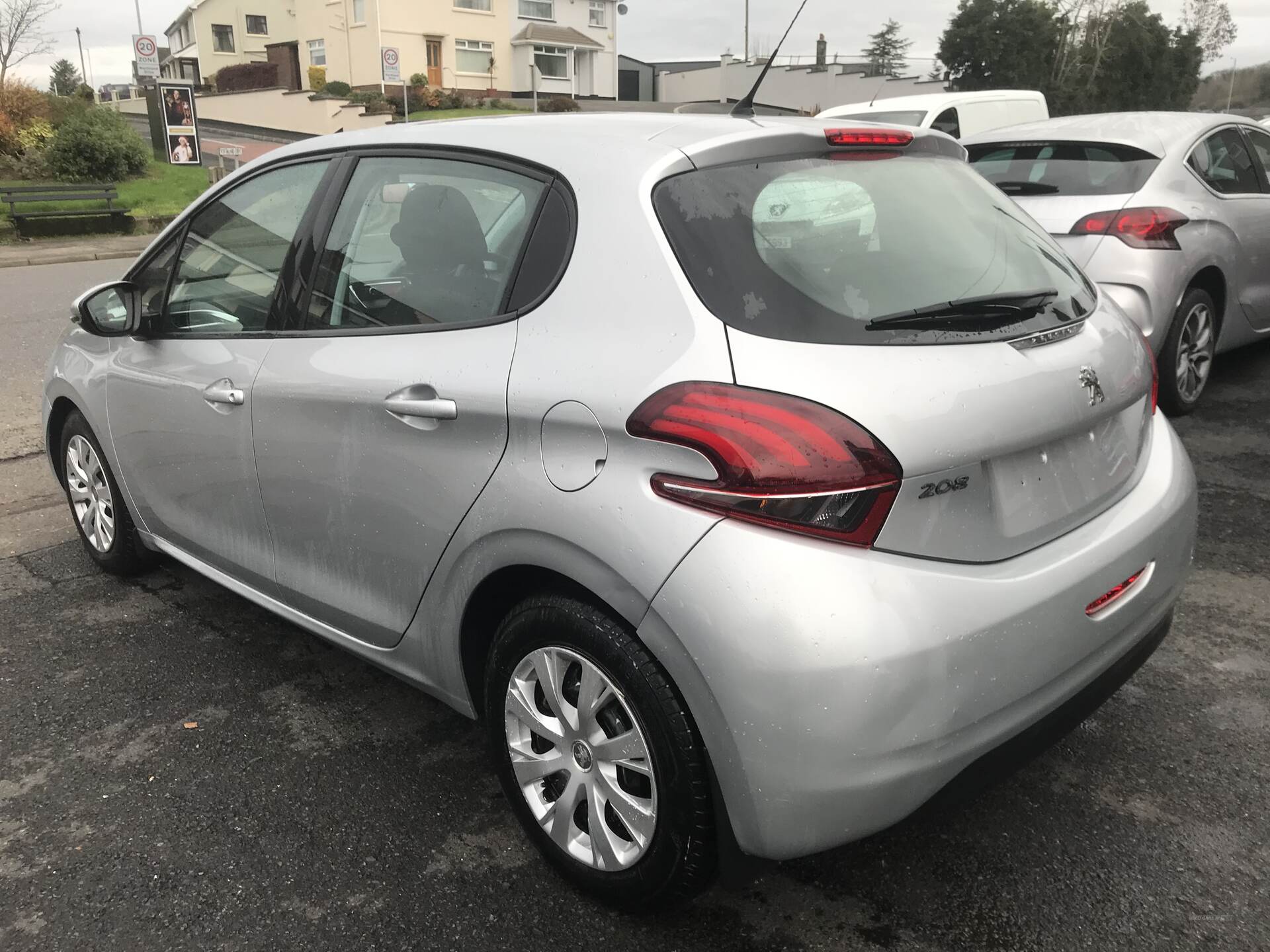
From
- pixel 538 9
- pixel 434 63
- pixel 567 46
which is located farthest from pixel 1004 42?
pixel 434 63

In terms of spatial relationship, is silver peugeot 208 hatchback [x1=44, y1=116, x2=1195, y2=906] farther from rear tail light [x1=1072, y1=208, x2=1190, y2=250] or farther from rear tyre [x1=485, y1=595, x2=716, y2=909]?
rear tail light [x1=1072, y1=208, x2=1190, y2=250]

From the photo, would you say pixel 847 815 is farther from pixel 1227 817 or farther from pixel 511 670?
pixel 1227 817

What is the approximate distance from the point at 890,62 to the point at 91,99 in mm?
42637

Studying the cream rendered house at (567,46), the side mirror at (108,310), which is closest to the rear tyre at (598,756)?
the side mirror at (108,310)

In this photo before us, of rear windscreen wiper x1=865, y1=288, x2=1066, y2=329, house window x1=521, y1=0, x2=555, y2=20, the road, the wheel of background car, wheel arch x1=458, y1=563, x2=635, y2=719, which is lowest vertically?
the road

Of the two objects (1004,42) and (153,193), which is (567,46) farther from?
(153,193)

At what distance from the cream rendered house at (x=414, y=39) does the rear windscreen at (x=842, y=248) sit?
44150mm

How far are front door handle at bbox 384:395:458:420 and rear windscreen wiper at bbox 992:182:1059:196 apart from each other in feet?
14.8

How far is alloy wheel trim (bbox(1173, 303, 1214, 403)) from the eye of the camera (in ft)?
18.9

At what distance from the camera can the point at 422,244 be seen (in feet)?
8.54

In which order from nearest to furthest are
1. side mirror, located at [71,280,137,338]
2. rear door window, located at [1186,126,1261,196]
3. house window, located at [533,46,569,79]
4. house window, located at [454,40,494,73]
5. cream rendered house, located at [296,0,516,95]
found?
side mirror, located at [71,280,137,338]
rear door window, located at [1186,126,1261,196]
cream rendered house, located at [296,0,516,95]
house window, located at [454,40,494,73]
house window, located at [533,46,569,79]

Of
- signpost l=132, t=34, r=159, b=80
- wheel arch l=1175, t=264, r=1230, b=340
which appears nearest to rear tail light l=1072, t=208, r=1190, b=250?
wheel arch l=1175, t=264, r=1230, b=340

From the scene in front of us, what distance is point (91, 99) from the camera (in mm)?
35688

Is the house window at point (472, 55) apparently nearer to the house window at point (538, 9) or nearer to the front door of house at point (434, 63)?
the front door of house at point (434, 63)
